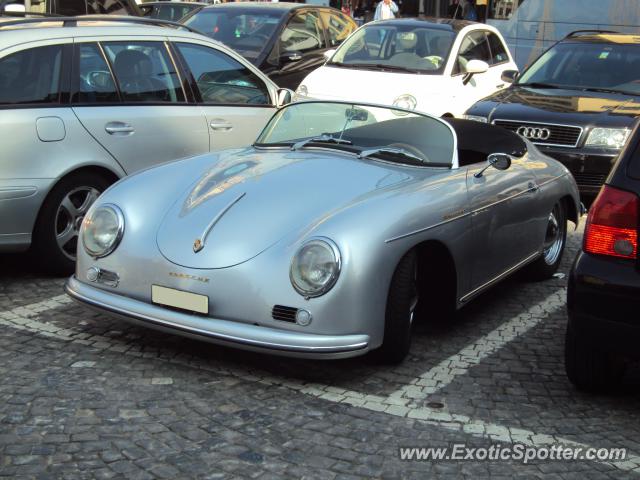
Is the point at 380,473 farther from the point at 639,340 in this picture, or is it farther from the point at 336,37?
the point at 336,37

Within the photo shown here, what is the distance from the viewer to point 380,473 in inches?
155

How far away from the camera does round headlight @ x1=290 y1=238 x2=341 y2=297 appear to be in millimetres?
4652

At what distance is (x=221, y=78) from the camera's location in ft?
25.9

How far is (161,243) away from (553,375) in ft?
7.06

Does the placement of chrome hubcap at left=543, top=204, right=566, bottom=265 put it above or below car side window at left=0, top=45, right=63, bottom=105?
below

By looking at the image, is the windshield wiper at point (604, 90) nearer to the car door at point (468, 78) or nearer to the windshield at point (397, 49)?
the car door at point (468, 78)

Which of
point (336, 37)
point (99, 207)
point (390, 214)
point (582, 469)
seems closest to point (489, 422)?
point (582, 469)

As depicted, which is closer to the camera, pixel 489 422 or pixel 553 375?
pixel 489 422

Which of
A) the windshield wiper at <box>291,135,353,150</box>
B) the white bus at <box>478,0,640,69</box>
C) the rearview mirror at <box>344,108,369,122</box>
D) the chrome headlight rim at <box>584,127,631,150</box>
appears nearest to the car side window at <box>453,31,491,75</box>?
the chrome headlight rim at <box>584,127,631,150</box>

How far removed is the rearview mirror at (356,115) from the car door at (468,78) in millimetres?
4942

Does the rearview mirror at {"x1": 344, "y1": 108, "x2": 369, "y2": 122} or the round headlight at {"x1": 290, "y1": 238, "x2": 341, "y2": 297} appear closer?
the round headlight at {"x1": 290, "y1": 238, "x2": 341, "y2": 297}

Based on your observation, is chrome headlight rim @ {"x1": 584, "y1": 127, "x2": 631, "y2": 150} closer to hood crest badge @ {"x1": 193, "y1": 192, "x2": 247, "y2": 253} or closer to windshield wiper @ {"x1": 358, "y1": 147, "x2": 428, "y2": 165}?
windshield wiper @ {"x1": 358, "y1": 147, "x2": 428, "y2": 165}

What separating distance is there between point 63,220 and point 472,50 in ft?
22.0

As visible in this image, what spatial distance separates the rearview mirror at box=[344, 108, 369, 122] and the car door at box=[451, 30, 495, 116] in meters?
4.94
